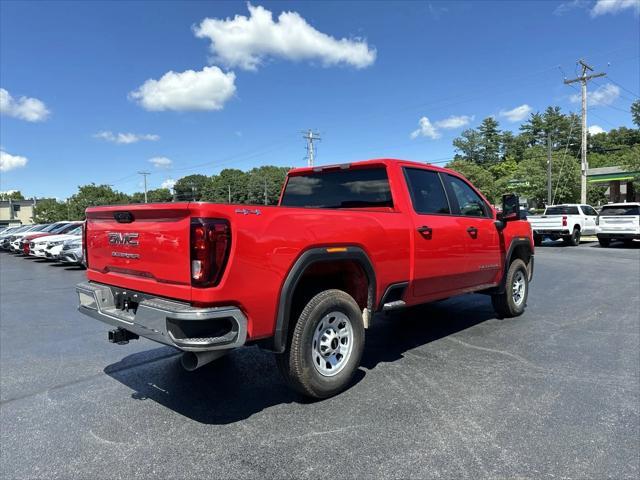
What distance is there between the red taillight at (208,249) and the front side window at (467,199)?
133 inches

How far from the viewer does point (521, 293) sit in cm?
674

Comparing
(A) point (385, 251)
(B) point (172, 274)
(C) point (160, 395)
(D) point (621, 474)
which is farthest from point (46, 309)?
(D) point (621, 474)

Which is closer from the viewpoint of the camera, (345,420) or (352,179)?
(345,420)

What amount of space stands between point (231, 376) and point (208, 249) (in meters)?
1.88

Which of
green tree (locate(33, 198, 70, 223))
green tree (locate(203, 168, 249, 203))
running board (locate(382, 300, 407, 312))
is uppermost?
green tree (locate(203, 168, 249, 203))

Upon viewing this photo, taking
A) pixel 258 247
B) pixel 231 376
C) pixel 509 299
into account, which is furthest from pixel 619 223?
pixel 258 247

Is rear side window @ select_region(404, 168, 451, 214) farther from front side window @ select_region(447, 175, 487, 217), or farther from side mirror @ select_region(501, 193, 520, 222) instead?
side mirror @ select_region(501, 193, 520, 222)

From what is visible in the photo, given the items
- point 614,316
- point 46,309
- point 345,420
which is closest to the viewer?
point 345,420

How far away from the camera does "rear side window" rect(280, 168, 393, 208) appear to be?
15.4 ft

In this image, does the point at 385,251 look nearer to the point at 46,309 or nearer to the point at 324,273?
the point at 324,273

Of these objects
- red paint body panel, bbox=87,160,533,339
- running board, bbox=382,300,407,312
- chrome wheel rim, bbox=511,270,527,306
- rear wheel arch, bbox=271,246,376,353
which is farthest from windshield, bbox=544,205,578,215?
rear wheel arch, bbox=271,246,376,353

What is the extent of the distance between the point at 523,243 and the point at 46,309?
7.91 m

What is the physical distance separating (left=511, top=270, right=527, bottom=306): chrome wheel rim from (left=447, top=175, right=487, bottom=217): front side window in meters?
1.32

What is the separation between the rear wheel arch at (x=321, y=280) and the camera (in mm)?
3305
